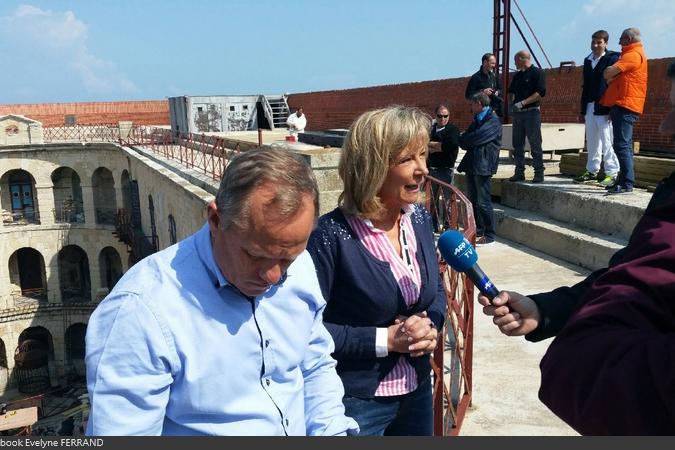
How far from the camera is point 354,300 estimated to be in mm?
2314

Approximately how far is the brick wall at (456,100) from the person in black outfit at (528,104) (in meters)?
1.66

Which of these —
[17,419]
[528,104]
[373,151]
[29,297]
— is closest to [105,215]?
[29,297]

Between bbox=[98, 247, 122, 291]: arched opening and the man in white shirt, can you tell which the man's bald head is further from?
bbox=[98, 247, 122, 291]: arched opening

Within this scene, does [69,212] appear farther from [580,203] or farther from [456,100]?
[580,203]

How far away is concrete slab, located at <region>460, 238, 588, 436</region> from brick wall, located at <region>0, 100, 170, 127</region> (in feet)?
94.6

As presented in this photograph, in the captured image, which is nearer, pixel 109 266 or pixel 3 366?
pixel 3 366

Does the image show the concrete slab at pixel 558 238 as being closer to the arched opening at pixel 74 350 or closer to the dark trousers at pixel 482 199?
the dark trousers at pixel 482 199

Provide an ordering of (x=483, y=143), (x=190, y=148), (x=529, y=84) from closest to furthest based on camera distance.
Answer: (x=483, y=143), (x=529, y=84), (x=190, y=148)

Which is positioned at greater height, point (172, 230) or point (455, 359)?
point (455, 359)

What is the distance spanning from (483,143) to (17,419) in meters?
16.0

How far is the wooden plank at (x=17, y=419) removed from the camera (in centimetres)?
1619

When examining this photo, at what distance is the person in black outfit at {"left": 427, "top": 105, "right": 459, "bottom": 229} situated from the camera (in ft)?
24.3

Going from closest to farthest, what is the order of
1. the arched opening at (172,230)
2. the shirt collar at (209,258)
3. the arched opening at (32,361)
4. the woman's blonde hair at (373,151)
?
the shirt collar at (209,258)
the woman's blonde hair at (373,151)
the arched opening at (172,230)
the arched opening at (32,361)

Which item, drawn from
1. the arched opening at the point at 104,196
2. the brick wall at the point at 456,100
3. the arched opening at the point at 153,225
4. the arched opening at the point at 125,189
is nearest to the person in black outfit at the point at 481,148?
the brick wall at the point at 456,100
